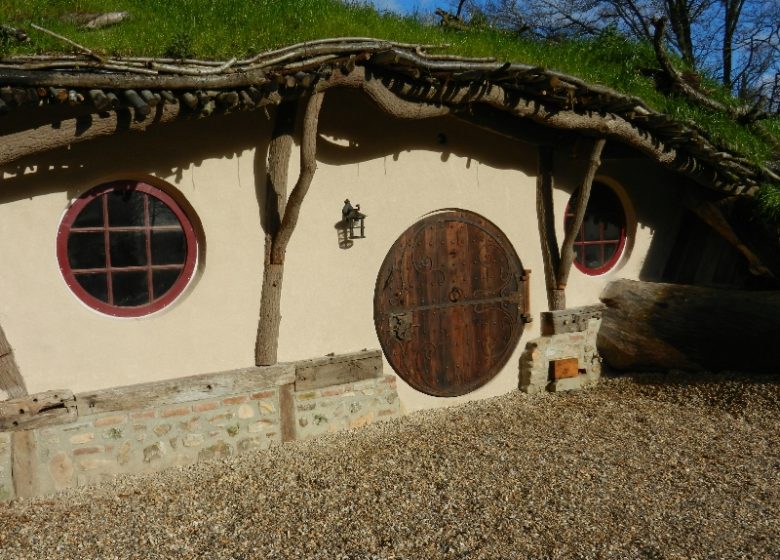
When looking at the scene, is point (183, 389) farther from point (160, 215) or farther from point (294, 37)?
point (294, 37)

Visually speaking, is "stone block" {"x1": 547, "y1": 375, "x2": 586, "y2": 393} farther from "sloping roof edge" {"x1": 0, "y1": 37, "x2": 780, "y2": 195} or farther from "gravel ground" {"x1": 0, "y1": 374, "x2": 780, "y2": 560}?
"sloping roof edge" {"x1": 0, "y1": 37, "x2": 780, "y2": 195}

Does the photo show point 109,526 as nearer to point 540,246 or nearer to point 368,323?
point 368,323

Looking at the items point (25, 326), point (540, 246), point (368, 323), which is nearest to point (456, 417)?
point (368, 323)

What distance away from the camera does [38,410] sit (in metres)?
4.38

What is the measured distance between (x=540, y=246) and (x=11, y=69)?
194 inches

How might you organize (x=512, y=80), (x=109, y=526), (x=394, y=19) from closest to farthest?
(x=109, y=526) → (x=512, y=80) → (x=394, y=19)

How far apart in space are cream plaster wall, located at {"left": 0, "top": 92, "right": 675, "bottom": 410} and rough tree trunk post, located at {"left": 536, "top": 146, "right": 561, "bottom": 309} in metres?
0.11

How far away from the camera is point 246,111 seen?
5.10 meters

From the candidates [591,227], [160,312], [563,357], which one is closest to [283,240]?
[160,312]

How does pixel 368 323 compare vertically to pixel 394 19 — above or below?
below

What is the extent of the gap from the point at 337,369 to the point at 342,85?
7.53ft

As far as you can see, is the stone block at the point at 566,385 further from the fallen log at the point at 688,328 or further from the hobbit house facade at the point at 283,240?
the fallen log at the point at 688,328

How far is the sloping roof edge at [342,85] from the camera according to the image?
4.06 m

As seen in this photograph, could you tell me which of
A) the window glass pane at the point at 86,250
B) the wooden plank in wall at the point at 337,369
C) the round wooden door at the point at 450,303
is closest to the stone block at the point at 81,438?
the window glass pane at the point at 86,250
